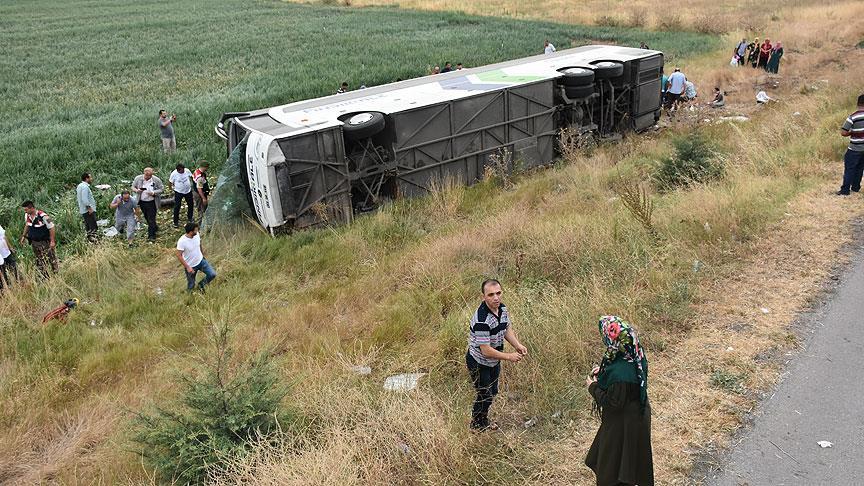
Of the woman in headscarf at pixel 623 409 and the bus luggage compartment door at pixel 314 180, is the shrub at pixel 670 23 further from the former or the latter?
the woman in headscarf at pixel 623 409

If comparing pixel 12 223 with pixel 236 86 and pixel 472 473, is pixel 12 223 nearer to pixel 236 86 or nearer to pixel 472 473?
pixel 472 473

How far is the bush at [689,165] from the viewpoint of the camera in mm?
10336

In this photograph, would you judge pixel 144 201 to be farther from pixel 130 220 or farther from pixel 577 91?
pixel 577 91

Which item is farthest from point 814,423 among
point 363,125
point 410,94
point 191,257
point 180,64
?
point 180,64

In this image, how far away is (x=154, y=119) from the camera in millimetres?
18406

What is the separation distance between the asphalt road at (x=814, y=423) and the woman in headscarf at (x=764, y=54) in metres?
18.1

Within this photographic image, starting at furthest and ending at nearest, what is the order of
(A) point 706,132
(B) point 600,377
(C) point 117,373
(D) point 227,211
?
(A) point 706,132 → (D) point 227,211 → (C) point 117,373 → (B) point 600,377

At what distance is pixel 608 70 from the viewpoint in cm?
1420

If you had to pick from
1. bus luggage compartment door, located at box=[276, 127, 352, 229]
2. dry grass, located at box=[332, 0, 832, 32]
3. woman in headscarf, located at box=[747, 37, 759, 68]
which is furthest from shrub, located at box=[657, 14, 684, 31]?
bus luggage compartment door, located at box=[276, 127, 352, 229]

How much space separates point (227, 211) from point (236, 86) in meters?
13.3

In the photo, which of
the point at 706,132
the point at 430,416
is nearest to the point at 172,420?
the point at 430,416

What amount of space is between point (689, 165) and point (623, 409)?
25.3 feet

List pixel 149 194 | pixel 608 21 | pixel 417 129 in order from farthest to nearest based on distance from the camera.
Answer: pixel 608 21
pixel 417 129
pixel 149 194

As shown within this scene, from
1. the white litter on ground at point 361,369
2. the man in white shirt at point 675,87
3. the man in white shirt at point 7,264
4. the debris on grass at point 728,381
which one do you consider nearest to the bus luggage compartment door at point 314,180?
the man in white shirt at point 7,264
